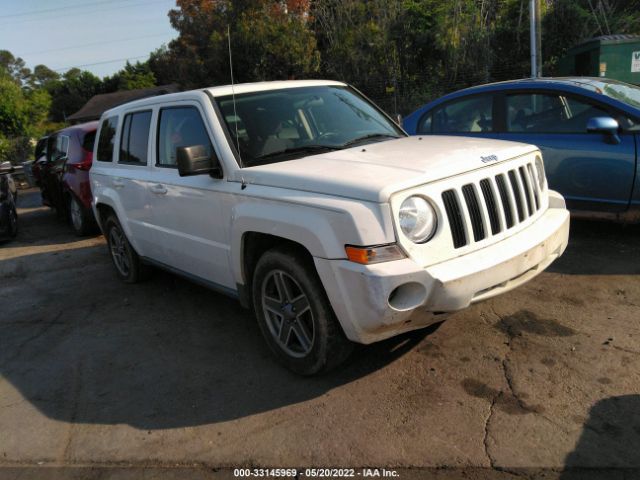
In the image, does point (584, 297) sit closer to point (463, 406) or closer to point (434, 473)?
point (463, 406)

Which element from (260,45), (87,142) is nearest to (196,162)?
(87,142)

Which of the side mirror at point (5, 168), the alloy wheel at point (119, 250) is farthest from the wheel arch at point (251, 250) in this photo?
the side mirror at point (5, 168)

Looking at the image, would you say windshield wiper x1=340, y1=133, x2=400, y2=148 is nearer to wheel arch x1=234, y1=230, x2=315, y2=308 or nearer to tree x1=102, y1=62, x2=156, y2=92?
wheel arch x1=234, y1=230, x2=315, y2=308

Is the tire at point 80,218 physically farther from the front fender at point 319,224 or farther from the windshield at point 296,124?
the front fender at point 319,224

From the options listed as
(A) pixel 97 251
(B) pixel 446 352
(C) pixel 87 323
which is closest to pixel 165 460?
(B) pixel 446 352

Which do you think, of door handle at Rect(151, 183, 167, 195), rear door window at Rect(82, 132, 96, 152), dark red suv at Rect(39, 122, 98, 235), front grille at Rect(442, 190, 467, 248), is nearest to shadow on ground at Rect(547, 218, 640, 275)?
front grille at Rect(442, 190, 467, 248)

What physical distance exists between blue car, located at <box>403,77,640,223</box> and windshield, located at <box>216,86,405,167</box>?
1.90 metres

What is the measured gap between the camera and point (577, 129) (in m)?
5.49

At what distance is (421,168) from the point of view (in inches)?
125

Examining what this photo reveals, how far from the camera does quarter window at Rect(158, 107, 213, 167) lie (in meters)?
4.12

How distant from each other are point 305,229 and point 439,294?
2.65ft

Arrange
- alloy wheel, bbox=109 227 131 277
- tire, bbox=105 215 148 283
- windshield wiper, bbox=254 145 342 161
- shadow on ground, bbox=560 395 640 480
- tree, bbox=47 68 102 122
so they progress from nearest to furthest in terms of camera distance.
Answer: shadow on ground, bbox=560 395 640 480 < windshield wiper, bbox=254 145 342 161 < tire, bbox=105 215 148 283 < alloy wheel, bbox=109 227 131 277 < tree, bbox=47 68 102 122

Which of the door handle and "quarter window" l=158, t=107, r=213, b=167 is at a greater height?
"quarter window" l=158, t=107, r=213, b=167

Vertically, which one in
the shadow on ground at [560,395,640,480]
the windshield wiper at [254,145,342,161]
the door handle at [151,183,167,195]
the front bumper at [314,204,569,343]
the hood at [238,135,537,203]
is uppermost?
the windshield wiper at [254,145,342,161]
